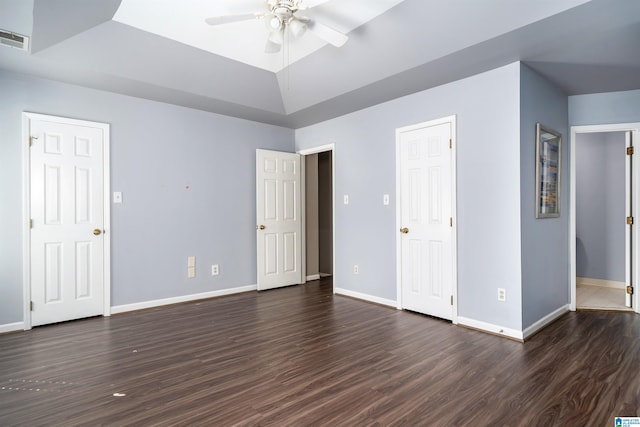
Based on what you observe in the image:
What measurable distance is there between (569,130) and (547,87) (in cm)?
86

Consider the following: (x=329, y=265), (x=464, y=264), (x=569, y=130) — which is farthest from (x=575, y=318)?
(x=329, y=265)

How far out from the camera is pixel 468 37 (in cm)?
276

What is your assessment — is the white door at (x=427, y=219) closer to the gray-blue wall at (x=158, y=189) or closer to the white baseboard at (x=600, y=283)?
the gray-blue wall at (x=158, y=189)

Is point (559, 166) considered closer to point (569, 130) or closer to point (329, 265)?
point (569, 130)

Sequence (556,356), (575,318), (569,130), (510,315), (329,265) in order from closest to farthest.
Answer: (556,356) → (510,315) → (575,318) → (569,130) → (329,265)

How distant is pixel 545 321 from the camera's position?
348cm

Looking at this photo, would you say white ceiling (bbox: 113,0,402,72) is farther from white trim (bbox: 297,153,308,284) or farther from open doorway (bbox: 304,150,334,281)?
open doorway (bbox: 304,150,334,281)

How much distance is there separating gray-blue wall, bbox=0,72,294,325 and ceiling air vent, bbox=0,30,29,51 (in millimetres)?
731

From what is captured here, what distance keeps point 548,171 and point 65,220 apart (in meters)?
5.19

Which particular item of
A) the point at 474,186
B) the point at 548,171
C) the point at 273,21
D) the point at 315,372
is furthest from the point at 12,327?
the point at 548,171

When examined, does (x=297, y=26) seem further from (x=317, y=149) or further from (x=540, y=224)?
(x=540, y=224)

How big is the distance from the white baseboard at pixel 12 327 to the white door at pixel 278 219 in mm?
2681

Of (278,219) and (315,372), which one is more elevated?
(278,219)

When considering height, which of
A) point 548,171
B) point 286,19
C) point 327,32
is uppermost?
point 286,19
